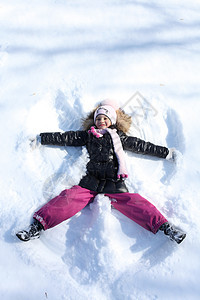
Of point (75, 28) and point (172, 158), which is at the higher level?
point (75, 28)

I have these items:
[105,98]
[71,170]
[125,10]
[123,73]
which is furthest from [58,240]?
[125,10]

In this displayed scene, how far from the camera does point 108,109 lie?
197 centimetres

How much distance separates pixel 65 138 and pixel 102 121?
297 millimetres

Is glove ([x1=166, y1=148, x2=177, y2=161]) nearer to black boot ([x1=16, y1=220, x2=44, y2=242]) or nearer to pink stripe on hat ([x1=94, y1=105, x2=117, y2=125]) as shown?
pink stripe on hat ([x1=94, y1=105, x2=117, y2=125])

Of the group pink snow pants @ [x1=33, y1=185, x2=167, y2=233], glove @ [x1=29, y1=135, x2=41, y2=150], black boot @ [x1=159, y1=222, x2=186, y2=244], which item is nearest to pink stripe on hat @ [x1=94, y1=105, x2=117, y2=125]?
glove @ [x1=29, y1=135, x2=41, y2=150]

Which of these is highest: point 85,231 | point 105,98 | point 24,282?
point 105,98

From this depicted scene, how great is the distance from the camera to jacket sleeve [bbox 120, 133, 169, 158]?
1899 mm

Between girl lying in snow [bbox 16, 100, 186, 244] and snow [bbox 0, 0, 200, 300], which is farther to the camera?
girl lying in snow [bbox 16, 100, 186, 244]

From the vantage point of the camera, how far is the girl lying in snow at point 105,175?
1.55 meters

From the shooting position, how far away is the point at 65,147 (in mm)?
2014

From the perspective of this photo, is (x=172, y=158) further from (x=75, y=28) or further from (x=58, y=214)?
(x=75, y=28)

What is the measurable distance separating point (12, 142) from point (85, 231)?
853mm

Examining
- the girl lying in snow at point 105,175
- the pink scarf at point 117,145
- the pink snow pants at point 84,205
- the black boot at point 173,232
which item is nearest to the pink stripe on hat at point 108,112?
the girl lying in snow at point 105,175

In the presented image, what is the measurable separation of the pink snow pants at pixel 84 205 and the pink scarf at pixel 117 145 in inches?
6.2
